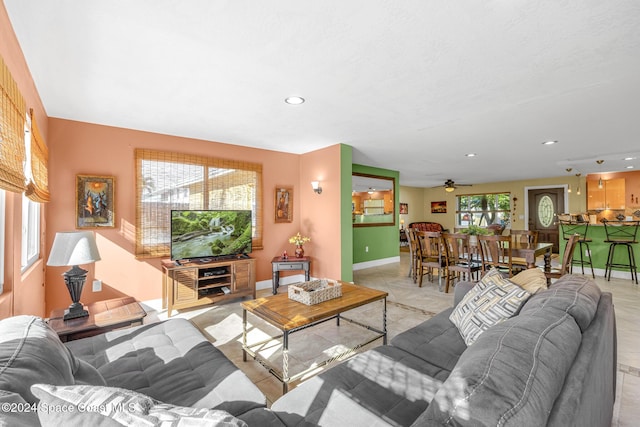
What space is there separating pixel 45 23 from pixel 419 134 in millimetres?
3787

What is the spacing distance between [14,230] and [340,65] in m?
2.64

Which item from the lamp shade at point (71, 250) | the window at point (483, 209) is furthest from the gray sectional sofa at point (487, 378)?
the window at point (483, 209)

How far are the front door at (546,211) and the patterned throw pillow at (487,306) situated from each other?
8.43 metres

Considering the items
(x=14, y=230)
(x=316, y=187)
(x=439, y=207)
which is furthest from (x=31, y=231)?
(x=439, y=207)

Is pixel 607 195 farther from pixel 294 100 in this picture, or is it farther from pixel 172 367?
pixel 172 367

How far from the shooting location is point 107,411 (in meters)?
0.67

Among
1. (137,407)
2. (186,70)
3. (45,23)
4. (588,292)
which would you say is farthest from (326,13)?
(588,292)

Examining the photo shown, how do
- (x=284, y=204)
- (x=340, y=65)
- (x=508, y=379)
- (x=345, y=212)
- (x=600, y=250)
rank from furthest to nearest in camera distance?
(x=600, y=250) < (x=284, y=204) < (x=345, y=212) < (x=340, y=65) < (x=508, y=379)

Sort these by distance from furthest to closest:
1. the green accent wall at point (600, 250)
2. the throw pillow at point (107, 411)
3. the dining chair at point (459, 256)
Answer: the green accent wall at point (600, 250)
the dining chair at point (459, 256)
the throw pillow at point (107, 411)

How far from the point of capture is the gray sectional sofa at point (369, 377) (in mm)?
712

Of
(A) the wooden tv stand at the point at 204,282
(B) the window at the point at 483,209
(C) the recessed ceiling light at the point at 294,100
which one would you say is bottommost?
(A) the wooden tv stand at the point at 204,282

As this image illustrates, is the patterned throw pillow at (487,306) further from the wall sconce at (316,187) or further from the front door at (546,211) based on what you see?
the front door at (546,211)

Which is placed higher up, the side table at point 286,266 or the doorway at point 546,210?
the doorway at point 546,210

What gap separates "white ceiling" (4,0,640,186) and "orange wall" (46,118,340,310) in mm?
222
